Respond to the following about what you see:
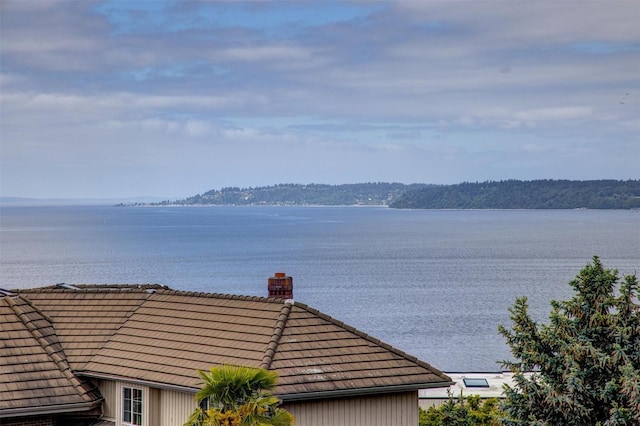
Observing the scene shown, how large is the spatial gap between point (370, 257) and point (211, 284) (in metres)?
47.5

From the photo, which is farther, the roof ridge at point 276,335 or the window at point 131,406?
the window at point 131,406

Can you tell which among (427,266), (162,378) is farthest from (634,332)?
(427,266)

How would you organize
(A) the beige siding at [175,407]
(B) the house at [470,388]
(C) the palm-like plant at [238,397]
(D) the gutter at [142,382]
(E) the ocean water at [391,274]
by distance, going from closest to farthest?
1. (C) the palm-like plant at [238,397]
2. (D) the gutter at [142,382]
3. (A) the beige siding at [175,407]
4. (B) the house at [470,388]
5. (E) the ocean water at [391,274]

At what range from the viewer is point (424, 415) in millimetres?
25031

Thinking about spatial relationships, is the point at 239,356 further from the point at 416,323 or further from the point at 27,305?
the point at 416,323

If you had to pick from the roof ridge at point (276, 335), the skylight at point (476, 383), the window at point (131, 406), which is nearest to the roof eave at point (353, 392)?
the roof ridge at point (276, 335)

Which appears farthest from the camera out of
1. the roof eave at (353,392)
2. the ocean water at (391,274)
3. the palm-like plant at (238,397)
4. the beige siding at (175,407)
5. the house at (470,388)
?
the ocean water at (391,274)

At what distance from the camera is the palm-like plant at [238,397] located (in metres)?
12.9

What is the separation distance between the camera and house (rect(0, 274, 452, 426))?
16.2 meters

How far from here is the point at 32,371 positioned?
17.2 m

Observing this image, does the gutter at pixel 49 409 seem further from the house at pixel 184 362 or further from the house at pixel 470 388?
the house at pixel 470 388

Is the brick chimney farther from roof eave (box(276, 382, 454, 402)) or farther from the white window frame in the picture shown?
roof eave (box(276, 382, 454, 402))

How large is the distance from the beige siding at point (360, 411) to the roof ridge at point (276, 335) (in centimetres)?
85

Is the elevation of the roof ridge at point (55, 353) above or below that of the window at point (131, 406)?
above
